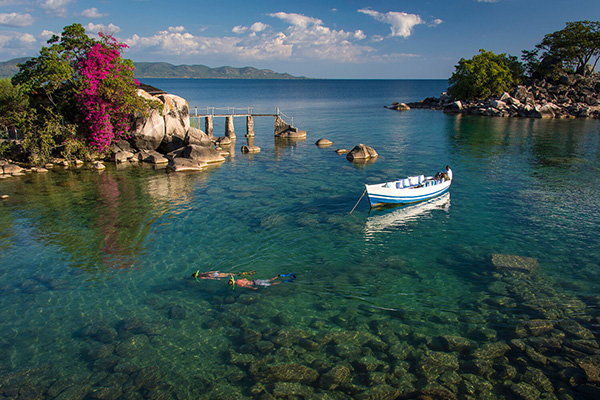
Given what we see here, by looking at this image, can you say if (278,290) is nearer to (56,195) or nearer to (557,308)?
(557,308)

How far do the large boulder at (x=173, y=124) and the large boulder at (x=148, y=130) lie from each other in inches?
27.6

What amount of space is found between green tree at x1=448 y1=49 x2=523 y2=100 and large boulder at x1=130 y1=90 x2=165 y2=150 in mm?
82942

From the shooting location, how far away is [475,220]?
24.2 metres

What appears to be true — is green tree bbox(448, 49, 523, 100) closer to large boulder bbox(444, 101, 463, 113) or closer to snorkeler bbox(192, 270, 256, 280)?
large boulder bbox(444, 101, 463, 113)

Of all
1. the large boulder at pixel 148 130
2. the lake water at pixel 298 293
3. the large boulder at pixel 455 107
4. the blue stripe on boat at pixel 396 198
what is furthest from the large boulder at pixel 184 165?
the large boulder at pixel 455 107

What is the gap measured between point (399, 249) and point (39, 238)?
2038cm

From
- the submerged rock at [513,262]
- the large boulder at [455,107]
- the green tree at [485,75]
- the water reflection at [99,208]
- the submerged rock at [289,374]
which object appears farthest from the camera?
the large boulder at [455,107]

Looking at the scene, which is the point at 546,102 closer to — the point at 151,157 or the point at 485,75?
the point at 485,75

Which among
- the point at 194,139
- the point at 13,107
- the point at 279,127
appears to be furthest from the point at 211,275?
the point at 279,127

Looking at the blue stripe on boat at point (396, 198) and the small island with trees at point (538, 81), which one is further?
the small island with trees at point (538, 81)

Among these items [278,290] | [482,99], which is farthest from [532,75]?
[278,290]

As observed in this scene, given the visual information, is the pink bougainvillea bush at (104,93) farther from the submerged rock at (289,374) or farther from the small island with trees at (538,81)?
the small island with trees at (538,81)

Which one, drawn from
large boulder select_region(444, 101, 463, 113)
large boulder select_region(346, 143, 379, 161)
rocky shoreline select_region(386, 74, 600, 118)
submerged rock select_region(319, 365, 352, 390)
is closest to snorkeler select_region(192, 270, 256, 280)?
submerged rock select_region(319, 365, 352, 390)

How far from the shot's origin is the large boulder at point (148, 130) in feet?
141
